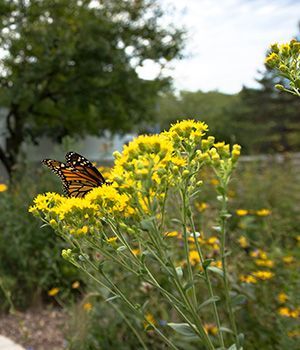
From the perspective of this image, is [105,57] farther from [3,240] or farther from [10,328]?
[10,328]

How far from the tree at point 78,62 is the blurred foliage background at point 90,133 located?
0.09 ft

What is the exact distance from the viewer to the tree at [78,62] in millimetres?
10891

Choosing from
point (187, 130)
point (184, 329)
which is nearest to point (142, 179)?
point (187, 130)

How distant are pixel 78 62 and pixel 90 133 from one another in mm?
3246

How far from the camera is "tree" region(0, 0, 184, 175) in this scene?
1089 centimetres

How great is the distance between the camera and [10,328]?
3766 mm

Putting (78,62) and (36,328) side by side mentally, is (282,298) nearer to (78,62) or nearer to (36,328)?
A: (36,328)

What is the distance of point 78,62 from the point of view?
11.5 meters

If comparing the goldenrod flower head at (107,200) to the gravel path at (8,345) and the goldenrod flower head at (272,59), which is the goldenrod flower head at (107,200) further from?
the gravel path at (8,345)

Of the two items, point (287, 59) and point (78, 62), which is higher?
point (78, 62)

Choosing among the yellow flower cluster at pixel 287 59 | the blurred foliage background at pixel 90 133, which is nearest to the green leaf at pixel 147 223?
the yellow flower cluster at pixel 287 59

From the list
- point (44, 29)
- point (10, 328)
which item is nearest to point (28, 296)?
point (10, 328)

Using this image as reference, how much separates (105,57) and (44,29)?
59.1 inches

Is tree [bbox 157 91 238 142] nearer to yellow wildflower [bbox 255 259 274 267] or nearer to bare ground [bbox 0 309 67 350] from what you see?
bare ground [bbox 0 309 67 350]
